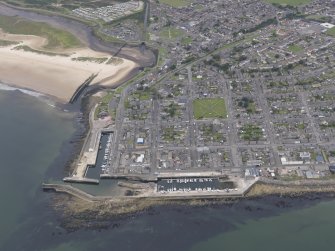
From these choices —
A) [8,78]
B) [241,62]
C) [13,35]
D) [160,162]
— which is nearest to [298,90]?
[241,62]

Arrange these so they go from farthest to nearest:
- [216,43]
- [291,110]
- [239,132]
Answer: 1. [216,43]
2. [291,110]
3. [239,132]

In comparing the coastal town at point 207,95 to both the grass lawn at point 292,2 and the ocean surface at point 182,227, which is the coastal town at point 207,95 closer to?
the grass lawn at point 292,2

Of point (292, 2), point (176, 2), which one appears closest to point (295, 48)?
point (292, 2)

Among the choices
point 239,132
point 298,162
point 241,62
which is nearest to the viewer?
point 298,162

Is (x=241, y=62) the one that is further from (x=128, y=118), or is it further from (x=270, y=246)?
(x=270, y=246)

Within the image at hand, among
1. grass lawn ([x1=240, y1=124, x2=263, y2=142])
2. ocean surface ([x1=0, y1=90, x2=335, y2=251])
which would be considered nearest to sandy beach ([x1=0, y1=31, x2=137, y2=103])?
ocean surface ([x1=0, y1=90, x2=335, y2=251])

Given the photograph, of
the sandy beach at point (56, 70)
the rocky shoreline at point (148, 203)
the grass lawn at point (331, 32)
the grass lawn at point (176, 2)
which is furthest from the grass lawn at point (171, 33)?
the rocky shoreline at point (148, 203)

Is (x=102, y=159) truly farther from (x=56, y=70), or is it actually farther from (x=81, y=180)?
(x=56, y=70)
